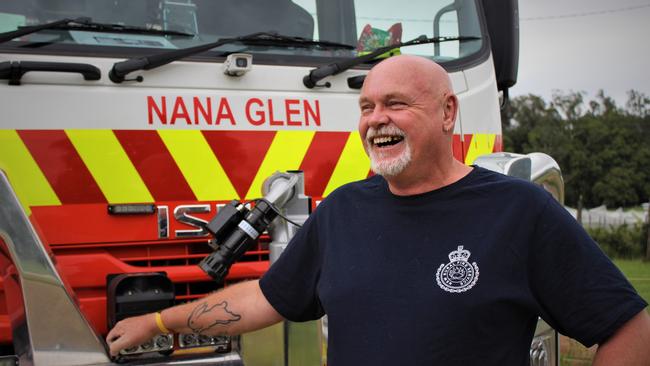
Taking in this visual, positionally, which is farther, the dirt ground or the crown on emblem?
the dirt ground

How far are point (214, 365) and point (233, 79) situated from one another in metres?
1.06

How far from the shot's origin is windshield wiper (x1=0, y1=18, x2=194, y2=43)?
9.22ft

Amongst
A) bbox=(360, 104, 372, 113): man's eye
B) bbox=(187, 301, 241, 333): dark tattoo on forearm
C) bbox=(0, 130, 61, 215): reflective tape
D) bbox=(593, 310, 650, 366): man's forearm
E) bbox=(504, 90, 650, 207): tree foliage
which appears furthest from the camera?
bbox=(504, 90, 650, 207): tree foliage

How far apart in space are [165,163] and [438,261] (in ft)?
4.07

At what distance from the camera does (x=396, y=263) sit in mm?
2162

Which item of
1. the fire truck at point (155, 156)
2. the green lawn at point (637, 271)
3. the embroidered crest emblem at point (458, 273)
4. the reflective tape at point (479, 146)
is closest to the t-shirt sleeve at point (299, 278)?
the fire truck at point (155, 156)

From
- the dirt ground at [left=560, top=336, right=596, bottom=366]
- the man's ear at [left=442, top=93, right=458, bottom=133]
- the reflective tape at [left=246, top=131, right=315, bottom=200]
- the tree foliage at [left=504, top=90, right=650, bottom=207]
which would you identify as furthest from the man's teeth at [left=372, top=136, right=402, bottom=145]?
the tree foliage at [left=504, top=90, right=650, bottom=207]

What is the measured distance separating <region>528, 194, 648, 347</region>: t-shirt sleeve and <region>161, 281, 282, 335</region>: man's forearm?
0.85 m

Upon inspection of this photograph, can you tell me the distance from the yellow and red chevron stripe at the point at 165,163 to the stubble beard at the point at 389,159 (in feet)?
2.85

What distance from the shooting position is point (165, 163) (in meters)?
2.95

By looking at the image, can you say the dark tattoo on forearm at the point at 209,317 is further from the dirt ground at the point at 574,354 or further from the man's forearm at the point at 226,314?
the dirt ground at the point at 574,354

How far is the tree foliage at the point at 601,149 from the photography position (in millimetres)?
29703

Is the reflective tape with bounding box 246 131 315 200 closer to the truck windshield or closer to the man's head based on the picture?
the truck windshield

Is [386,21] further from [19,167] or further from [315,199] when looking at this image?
[19,167]
